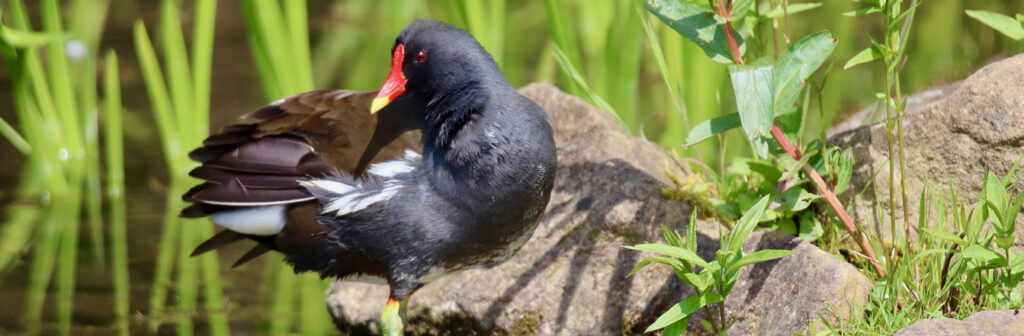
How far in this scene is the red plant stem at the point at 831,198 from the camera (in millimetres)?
2361

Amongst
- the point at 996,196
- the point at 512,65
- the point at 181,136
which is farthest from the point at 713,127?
the point at 512,65

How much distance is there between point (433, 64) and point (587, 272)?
685mm

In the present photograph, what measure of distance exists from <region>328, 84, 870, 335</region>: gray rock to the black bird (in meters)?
0.23

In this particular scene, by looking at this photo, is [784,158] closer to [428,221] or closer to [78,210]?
[428,221]

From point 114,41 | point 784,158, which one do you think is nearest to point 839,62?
point 784,158

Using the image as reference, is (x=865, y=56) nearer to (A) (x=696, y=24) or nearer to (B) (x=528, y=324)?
(A) (x=696, y=24)

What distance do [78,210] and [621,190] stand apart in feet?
8.38

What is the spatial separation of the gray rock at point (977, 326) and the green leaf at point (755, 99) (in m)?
0.44

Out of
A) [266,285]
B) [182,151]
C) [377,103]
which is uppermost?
[377,103]

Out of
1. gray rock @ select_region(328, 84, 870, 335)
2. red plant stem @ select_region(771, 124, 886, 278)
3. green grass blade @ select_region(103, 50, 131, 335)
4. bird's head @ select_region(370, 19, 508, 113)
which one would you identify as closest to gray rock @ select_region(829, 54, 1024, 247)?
red plant stem @ select_region(771, 124, 886, 278)

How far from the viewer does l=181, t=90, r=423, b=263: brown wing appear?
2.79 m

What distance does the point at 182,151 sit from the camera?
459cm

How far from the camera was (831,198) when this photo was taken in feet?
7.88

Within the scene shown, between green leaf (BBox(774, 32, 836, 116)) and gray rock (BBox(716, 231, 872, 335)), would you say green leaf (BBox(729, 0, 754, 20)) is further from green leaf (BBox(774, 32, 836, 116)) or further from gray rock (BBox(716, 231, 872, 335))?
gray rock (BBox(716, 231, 872, 335))
